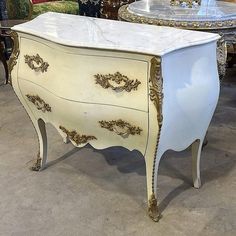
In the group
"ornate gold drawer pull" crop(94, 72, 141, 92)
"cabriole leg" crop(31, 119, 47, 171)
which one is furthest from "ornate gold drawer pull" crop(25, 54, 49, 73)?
"cabriole leg" crop(31, 119, 47, 171)

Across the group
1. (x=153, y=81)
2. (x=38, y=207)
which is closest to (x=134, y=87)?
(x=153, y=81)

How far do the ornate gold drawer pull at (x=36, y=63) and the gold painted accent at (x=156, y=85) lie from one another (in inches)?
20.1

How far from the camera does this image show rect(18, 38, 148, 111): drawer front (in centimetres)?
153

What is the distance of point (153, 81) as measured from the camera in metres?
1.48

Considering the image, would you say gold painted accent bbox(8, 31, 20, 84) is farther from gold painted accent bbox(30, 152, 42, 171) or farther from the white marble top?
gold painted accent bbox(30, 152, 42, 171)

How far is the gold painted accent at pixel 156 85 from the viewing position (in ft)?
4.77

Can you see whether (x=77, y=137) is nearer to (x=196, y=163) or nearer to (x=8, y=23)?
(x=196, y=163)

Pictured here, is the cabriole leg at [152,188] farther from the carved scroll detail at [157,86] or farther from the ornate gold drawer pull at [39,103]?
the ornate gold drawer pull at [39,103]

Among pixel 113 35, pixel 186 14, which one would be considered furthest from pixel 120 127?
pixel 186 14

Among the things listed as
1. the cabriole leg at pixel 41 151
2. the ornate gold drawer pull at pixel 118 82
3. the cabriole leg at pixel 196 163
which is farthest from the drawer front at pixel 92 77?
the cabriole leg at pixel 196 163

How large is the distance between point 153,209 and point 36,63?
821mm

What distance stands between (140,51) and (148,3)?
39.6 inches

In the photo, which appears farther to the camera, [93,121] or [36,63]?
[36,63]

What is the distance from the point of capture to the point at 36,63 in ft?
5.85
